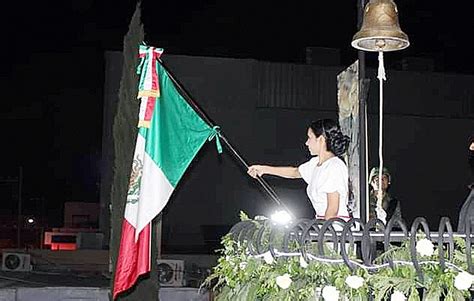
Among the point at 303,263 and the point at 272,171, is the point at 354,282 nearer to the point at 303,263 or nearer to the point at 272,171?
the point at 303,263

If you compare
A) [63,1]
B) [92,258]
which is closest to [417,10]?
[63,1]

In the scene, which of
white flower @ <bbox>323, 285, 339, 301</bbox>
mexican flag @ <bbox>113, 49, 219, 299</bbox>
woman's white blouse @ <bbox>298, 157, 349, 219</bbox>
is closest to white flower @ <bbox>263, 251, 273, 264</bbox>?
white flower @ <bbox>323, 285, 339, 301</bbox>

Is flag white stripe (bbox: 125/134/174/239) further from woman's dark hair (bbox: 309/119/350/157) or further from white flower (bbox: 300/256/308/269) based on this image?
white flower (bbox: 300/256/308/269)

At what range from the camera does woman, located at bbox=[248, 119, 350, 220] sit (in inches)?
140

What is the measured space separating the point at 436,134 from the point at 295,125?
2822 millimetres

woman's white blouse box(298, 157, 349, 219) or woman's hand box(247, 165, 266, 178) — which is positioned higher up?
woman's hand box(247, 165, 266, 178)

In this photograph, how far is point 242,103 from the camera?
49.3 feet

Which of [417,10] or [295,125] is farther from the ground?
[417,10]

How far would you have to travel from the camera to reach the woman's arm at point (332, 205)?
3473mm

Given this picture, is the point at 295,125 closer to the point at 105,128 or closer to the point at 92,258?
the point at 105,128

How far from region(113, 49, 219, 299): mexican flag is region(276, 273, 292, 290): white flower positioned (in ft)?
5.78

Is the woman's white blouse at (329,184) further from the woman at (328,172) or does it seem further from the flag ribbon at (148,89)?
the flag ribbon at (148,89)

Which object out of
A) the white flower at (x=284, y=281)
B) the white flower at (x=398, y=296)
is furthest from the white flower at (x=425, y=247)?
the white flower at (x=284, y=281)

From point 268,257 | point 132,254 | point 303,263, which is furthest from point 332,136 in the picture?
point 303,263
